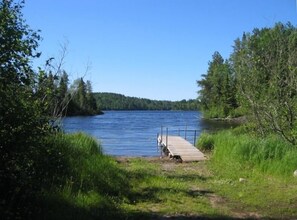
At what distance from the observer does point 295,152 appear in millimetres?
13445

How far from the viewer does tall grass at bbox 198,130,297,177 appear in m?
12.9

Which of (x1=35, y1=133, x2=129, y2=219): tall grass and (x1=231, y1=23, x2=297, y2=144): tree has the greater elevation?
→ (x1=231, y1=23, x2=297, y2=144): tree

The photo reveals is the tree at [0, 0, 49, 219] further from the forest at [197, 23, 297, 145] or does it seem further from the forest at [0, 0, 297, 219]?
the forest at [197, 23, 297, 145]

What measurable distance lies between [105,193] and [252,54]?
12839 millimetres

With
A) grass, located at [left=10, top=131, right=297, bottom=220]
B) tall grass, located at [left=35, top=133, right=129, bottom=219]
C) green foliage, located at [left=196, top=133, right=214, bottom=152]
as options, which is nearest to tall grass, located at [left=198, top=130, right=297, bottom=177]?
grass, located at [left=10, top=131, right=297, bottom=220]

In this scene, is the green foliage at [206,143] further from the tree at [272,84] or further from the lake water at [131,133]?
the lake water at [131,133]

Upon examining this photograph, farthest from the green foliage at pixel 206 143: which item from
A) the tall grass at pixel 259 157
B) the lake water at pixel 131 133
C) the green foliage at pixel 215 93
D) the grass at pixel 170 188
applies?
the green foliage at pixel 215 93

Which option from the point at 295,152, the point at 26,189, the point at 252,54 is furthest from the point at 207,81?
the point at 26,189

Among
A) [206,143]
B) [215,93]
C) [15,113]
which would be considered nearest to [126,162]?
[206,143]

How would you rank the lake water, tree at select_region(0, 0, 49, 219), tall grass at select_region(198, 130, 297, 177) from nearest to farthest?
tree at select_region(0, 0, 49, 219) → tall grass at select_region(198, 130, 297, 177) → the lake water

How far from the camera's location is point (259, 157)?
14.3 m

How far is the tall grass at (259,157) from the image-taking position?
1290cm

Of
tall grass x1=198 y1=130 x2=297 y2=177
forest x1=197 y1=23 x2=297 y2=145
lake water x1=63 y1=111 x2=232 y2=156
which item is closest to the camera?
tall grass x1=198 y1=130 x2=297 y2=177

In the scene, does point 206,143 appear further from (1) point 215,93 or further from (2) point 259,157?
(1) point 215,93
